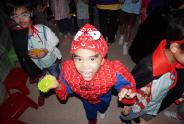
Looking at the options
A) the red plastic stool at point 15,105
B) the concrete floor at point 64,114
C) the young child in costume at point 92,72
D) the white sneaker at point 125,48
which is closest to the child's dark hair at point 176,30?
the young child in costume at point 92,72

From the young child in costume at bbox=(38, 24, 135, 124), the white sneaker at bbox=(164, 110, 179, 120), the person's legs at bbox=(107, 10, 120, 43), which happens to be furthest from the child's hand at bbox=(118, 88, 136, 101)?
the person's legs at bbox=(107, 10, 120, 43)

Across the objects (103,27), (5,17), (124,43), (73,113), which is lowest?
(73,113)

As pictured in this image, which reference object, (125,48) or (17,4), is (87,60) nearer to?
(17,4)

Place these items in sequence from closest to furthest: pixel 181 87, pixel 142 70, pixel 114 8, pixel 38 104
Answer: pixel 142 70, pixel 181 87, pixel 38 104, pixel 114 8

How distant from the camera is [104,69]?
2.02 m

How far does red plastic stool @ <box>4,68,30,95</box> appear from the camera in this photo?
3393mm

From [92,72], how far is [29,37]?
1331 mm

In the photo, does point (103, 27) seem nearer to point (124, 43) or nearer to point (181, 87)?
point (124, 43)

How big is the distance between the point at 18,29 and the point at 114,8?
6.01 feet

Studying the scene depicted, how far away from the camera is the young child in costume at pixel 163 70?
6.19 ft

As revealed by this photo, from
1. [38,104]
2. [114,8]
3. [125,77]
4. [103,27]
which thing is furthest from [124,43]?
[125,77]

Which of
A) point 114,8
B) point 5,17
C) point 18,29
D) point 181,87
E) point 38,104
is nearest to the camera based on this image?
point 181,87

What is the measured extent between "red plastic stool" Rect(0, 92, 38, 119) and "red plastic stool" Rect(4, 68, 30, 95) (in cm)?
22

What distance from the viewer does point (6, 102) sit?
3.14 m
